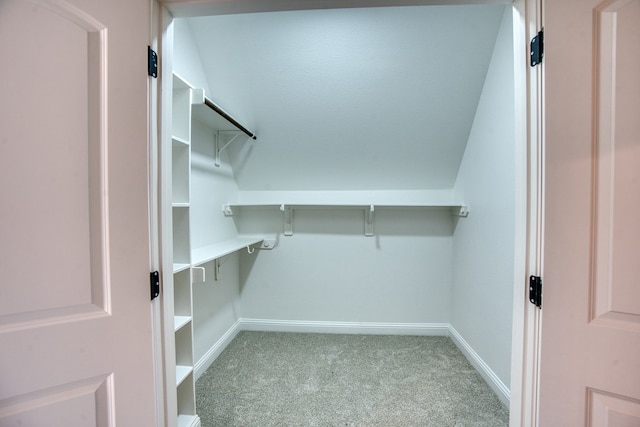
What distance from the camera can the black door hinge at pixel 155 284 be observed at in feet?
2.66

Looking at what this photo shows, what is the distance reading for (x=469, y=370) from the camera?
193 centimetres

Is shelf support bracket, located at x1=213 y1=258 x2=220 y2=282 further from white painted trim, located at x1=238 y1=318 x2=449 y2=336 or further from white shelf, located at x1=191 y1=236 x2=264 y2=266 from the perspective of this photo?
white painted trim, located at x1=238 y1=318 x2=449 y2=336

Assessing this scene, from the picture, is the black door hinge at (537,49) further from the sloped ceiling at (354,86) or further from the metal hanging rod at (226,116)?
the metal hanging rod at (226,116)

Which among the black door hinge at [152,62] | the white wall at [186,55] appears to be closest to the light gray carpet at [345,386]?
the black door hinge at [152,62]

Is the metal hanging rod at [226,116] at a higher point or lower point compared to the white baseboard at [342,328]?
higher

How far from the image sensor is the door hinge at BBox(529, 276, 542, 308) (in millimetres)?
747

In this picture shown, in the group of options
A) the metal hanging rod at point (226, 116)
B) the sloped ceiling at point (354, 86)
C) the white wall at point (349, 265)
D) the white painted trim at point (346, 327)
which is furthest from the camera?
the white painted trim at point (346, 327)

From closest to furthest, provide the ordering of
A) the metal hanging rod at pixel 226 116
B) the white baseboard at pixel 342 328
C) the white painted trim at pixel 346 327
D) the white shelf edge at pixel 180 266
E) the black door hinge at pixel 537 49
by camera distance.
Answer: the black door hinge at pixel 537 49 → the white shelf edge at pixel 180 266 → the metal hanging rod at pixel 226 116 → the white baseboard at pixel 342 328 → the white painted trim at pixel 346 327

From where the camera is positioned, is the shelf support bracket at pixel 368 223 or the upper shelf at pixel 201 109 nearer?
the upper shelf at pixel 201 109

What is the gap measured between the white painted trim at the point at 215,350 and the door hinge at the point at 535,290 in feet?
6.60

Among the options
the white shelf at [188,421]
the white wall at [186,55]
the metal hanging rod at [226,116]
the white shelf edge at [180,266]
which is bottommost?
the white shelf at [188,421]

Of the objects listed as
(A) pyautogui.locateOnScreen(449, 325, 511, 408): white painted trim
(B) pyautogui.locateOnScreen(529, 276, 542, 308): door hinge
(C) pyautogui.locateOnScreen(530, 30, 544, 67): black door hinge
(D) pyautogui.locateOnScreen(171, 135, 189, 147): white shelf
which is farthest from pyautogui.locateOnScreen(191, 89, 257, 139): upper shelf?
(A) pyautogui.locateOnScreen(449, 325, 511, 408): white painted trim

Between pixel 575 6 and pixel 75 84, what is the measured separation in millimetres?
1345

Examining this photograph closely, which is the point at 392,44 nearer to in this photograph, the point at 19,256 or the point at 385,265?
the point at 385,265
